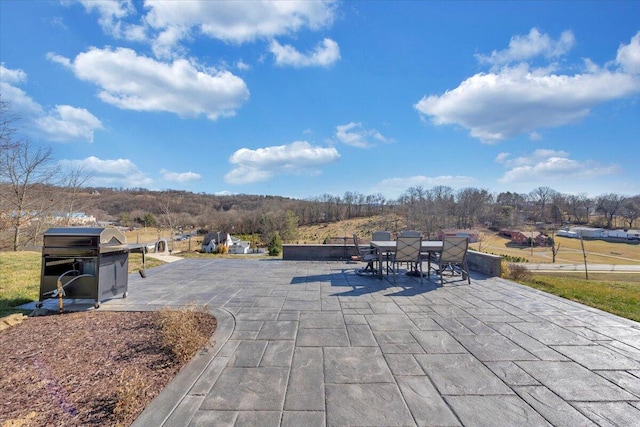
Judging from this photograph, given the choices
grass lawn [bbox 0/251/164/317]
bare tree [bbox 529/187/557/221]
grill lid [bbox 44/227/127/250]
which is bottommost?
grass lawn [bbox 0/251/164/317]

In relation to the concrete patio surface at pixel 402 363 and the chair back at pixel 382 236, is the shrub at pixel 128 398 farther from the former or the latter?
the chair back at pixel 382 236

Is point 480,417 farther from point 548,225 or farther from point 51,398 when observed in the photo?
point 548,225

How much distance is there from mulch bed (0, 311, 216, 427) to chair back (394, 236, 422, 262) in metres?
3.51

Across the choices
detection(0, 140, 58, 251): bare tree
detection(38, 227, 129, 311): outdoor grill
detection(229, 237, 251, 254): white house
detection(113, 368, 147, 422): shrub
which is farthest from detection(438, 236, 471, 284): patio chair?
detection(229, 237, 251, 254): white house

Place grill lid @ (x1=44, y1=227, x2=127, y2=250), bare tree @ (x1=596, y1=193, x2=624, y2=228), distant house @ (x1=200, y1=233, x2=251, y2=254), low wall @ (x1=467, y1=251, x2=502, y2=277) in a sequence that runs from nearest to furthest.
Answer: grill lid @ (x1=44, y1=227, x2=127, y2=250) → low wall @ (x1=467, y1=251, x2=502, y2=277) → distant house @ (x1=200, y1=233, x2=251, y2=254) → bare tree @ (x1=596, y1=193, x2=624, y2=228)

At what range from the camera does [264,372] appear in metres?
2.23

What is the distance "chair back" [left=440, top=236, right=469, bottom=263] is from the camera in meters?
5.34

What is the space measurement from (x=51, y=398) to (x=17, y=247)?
14.8m

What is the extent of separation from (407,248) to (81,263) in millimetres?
5301

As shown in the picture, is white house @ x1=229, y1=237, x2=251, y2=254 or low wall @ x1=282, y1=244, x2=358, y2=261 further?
white house @ x1=229, y1=237, x2=251, y2=254

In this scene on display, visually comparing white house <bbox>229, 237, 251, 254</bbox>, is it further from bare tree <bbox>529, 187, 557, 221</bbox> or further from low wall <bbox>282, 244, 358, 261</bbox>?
bare tree <bbox>529, 187, 557, 221</bbox>

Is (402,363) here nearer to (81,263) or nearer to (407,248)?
(407,248)

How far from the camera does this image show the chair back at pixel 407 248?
5391 millimetres

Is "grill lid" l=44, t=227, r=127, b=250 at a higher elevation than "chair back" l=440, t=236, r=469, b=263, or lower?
higher
